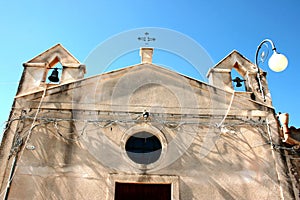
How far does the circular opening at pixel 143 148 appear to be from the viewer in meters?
6.78

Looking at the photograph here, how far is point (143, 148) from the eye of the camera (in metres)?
6.94

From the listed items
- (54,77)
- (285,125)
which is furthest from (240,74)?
(54,77)

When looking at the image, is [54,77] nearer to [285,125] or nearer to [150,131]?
[150,131]

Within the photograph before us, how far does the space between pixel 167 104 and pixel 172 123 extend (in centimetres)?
60

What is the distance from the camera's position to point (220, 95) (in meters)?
7.61

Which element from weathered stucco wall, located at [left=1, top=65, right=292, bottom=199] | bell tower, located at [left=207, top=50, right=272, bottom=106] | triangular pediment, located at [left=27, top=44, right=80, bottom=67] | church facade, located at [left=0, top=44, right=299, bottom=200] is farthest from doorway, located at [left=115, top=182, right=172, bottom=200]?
triangular pediment, located at [left=27, top=44, right=80, bottom=67]

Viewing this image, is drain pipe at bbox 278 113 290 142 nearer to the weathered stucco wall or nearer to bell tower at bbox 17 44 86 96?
the weathered stucco wall

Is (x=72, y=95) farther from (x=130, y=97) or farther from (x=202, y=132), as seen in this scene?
(x=202, y=132)

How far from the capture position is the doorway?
623cm

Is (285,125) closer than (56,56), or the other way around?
(285,125)

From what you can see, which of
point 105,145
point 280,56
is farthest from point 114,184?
point 280,56

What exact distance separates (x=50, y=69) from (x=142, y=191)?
468 cm

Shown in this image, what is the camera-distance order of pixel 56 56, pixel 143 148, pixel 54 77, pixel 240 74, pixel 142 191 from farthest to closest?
pixel 240 74 < pixel 56 56 < pixel 54 77 < pixel 143 148 < pixel 142 191

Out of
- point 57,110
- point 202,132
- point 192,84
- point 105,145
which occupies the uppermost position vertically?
point 192,84
